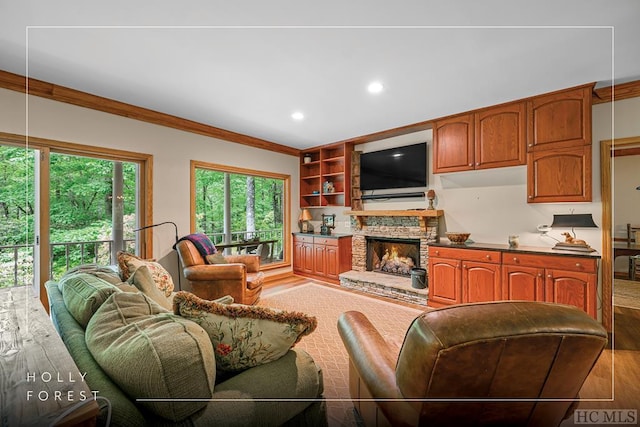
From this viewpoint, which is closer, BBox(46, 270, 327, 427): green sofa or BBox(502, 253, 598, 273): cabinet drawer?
BBox(46, 270, 327, 427): green sofa

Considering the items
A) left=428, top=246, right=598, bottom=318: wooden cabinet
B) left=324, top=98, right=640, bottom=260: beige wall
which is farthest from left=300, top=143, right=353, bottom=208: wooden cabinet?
left=428, top=246, right=598, bottom=318: wooden cabinet

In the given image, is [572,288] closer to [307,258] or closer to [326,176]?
[307,258]

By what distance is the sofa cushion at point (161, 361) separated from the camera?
2.62ft

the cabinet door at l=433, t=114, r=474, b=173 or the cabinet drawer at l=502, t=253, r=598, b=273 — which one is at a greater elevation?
the cabinet door at l=433, t=114, r=474, b=173

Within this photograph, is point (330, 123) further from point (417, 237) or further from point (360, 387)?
point (360, 387)

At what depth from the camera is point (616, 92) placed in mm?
2707


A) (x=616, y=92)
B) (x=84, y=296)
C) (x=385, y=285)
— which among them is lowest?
(x=385, y=285)

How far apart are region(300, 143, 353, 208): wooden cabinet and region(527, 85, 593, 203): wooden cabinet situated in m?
2.58

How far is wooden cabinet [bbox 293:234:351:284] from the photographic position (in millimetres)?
4645

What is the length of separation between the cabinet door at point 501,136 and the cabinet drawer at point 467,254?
1.04 metres

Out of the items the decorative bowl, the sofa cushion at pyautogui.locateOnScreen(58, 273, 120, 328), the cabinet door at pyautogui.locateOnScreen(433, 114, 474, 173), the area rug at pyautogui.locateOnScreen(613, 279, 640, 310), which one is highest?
the cabinet door at pyautogui.locateOnScreen(433, 114, 474, 173)

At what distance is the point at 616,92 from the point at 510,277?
213cm

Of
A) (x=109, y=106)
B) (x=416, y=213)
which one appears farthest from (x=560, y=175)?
(x=109, y=106)

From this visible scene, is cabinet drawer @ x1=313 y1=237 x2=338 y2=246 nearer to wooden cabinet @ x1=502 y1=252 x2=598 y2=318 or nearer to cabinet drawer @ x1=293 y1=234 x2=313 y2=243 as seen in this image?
cabinet drawer @ x1=293 y1=234 x2=313 y2=243
